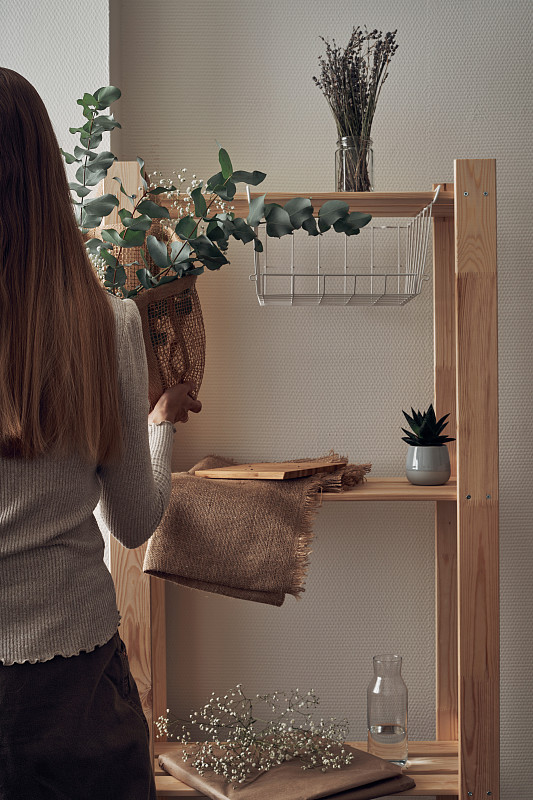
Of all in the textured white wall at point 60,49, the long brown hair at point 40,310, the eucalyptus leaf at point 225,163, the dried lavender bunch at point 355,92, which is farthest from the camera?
the textured white wall at point 60,49

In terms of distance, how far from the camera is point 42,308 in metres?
0.76

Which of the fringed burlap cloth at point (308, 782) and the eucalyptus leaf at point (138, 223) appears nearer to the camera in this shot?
the eucalyptus leaf at point (138, 223)

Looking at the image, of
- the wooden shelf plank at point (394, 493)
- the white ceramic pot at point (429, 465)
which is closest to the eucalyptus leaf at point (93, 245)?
the wooden shelf plank at point (394, 493)

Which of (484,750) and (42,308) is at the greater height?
(42,308)

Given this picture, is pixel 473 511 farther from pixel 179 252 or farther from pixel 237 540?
pixel 179 252

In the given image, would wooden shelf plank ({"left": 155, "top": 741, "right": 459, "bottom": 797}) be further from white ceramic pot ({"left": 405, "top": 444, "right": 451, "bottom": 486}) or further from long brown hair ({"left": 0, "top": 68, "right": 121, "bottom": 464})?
long brown hair ({"left": 0, "top": 68, "right": 121, "bottom": 464})

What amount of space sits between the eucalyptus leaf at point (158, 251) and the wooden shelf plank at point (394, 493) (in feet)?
1.69

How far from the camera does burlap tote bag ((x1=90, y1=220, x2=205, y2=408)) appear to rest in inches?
45.4

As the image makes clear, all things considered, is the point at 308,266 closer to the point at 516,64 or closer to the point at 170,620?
the point at 516,64

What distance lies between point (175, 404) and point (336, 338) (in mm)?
614

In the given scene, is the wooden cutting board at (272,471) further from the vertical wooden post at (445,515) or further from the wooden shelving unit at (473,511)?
the vertical wooden post at (445,515)

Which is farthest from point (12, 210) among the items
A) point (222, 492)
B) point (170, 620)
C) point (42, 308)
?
point (170, 620)

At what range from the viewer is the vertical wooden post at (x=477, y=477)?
1301 mm

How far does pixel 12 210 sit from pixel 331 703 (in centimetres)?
132
